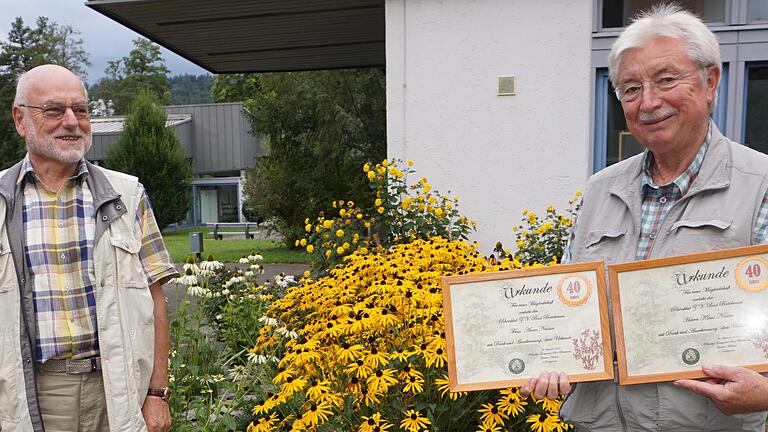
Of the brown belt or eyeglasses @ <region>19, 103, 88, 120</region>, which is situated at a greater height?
eyeglasses @ <region>19, 103, 88, 120</region>

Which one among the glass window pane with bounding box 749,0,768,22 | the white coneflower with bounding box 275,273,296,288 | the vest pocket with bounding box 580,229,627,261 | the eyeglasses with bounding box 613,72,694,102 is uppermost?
the glass window pane with bounding box 749,0,768,22

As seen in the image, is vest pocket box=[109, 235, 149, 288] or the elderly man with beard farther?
vest pocket box=[109, 235, 149, 288]

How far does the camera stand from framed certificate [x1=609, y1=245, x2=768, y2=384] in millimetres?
1665

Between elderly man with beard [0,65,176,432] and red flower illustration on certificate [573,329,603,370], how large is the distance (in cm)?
153

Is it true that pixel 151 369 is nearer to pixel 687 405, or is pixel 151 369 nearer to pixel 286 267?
pixel 687 405

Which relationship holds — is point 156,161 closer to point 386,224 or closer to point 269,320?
point 386,224

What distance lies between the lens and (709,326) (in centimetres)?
172

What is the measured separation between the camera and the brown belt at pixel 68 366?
2.32m

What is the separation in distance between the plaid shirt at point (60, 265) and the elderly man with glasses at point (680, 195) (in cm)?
153

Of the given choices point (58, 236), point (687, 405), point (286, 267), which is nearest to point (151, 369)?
point (58, 236)

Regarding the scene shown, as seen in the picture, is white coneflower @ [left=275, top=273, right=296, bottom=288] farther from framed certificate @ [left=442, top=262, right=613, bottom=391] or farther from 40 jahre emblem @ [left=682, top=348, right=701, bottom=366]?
40 jahre emblem @ [left=682, top=348, right=701, bottom=366]

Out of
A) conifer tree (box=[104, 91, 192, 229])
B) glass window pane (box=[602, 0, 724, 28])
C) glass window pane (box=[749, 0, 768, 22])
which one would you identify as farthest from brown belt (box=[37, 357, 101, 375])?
conifer tree (box=[104, 91, 192, 229])

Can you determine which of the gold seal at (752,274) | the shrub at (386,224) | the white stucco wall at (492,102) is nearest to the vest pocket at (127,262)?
the gold seal at (752,274)

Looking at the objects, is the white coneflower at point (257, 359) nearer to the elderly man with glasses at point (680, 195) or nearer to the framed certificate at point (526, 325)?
the framed certificate at point (526, 325)
